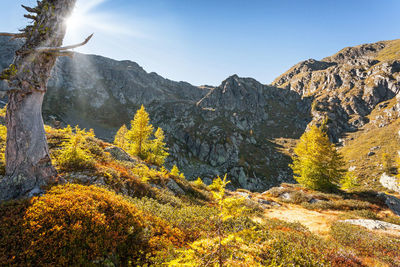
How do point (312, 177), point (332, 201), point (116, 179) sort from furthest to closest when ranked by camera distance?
point (312, 177) → point (332, 201) → point (116, 179)

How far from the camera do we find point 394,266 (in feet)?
21.2

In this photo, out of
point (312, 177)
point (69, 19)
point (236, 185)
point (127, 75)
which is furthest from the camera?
point (127, 75)

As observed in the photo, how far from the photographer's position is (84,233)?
→ 433 centimetres

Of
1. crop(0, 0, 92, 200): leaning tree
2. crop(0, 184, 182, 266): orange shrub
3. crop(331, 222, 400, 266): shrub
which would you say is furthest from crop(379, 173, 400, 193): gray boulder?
crop(0, 0, 92, 200): leaning tree

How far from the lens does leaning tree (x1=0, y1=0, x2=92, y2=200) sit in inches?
228

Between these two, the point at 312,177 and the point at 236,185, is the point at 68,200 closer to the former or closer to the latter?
the point at 312,177

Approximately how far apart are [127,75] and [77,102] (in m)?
49.8

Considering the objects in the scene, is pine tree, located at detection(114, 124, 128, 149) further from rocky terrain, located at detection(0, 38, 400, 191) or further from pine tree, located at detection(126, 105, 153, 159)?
rocky terrain, located at detection(0, 38, 400, 191)

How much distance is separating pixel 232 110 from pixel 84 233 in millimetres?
133963

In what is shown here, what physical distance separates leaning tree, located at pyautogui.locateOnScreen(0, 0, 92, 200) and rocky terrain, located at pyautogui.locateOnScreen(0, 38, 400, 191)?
185ft

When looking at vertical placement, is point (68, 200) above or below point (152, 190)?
above

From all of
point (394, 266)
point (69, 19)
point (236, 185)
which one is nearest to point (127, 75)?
point (236, 185)

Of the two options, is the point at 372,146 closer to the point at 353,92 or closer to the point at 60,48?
the point at 353,92

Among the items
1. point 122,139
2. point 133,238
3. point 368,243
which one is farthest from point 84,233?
point 122,139
